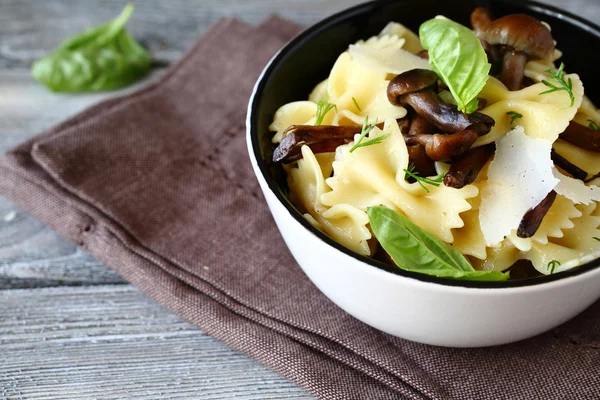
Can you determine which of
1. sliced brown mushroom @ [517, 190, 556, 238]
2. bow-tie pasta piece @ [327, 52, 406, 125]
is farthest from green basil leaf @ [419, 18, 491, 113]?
sliced brown mushroom @ [517, 190, 556, 238]

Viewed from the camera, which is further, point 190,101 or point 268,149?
point 190,101

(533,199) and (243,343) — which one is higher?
(533,199)

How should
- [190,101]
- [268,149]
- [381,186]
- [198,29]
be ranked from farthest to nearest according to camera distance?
1. [198,29]
2. [190,101]
3. [268,149]
4. [381,186]

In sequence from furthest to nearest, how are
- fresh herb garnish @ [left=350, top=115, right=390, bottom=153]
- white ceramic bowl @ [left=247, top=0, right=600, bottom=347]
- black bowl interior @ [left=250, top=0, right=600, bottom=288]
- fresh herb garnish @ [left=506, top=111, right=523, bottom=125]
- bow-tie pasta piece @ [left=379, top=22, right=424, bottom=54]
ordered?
bow-tie pasta piece @ [left=379, top=22, right=424, bottom=54] → black bowl interior @ [left=250, top=0, right=600, bottom=288] → fresh herb garnish @ [left=506, top=111, right=523, bottom=125] → fresh herb garnish @ [left=350, top=115, right=390, bottom=153] → white ceramic bowl @ [left=247, top=0, right=600, bottom=347]

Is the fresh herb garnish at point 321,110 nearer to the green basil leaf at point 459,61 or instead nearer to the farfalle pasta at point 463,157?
the farfalle pasta at point 463,157

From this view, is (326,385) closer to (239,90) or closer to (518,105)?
(518,105)

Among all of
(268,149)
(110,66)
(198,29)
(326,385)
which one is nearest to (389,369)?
(326,385)

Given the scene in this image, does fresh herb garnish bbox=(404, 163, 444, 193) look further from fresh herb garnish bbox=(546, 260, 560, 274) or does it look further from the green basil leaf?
fresh herb garnish bbox=(546, 260, 560, 274)

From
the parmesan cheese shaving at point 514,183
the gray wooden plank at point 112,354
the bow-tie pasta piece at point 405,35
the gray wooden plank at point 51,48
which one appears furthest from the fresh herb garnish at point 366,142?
the gray wooden plank at point 51,48
